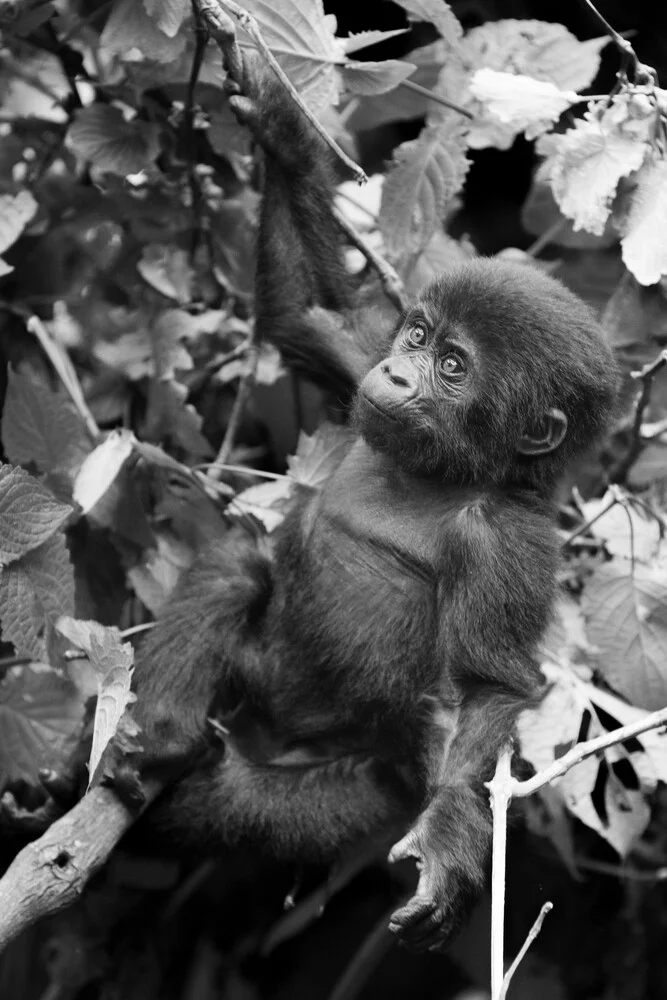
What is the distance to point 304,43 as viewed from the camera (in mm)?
2693

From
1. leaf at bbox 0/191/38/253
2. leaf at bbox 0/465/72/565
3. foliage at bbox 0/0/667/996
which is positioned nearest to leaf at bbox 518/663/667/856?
foliage at bbox 0/0/667/996

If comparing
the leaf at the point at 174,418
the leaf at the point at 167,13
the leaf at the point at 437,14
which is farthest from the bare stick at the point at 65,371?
the leaf at the point at 437,14

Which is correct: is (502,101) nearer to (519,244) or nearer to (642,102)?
(642,102)

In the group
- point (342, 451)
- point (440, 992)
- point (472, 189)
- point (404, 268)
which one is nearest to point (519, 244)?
point (472, 189)

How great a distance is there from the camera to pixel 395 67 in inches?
109

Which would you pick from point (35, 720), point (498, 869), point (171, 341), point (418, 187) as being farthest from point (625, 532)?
point (35, 720)

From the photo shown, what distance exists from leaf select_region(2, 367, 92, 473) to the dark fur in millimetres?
405

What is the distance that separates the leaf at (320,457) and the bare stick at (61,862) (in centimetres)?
89

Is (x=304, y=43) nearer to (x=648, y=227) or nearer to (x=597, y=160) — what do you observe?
(x=597, y=160)

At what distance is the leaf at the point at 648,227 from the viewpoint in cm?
248

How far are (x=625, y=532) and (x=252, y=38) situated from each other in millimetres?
1448

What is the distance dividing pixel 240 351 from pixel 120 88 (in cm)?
74

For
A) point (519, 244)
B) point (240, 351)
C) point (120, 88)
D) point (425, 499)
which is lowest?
point (519, 244)

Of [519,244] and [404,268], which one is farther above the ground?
[404,268]
